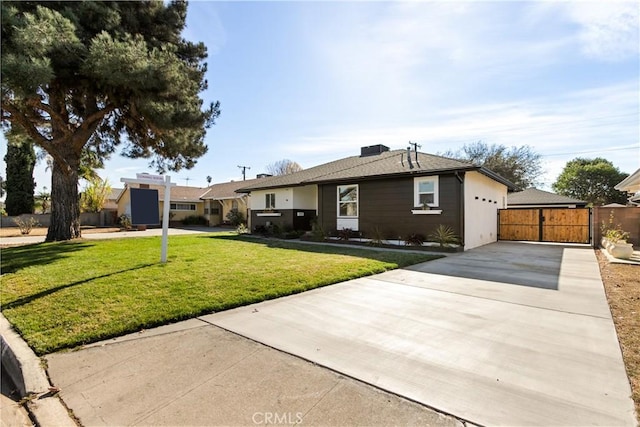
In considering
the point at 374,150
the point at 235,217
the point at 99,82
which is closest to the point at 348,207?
the point at 374,150

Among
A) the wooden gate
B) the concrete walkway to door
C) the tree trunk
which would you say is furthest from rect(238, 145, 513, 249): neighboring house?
the tree trunk

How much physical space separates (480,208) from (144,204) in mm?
16525

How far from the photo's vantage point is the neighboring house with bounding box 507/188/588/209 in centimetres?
1920

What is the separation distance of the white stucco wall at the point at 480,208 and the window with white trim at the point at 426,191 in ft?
3.18

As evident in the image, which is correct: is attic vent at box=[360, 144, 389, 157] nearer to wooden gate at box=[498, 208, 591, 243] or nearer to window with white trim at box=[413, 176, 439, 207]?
window with white trim at box=[413, 176, 439, 207]

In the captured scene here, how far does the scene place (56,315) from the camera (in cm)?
403

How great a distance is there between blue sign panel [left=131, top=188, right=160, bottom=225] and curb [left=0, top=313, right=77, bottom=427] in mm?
11634

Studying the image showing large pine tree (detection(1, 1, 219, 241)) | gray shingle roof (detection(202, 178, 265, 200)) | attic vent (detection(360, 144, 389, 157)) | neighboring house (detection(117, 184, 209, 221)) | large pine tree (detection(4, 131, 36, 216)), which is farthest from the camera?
neighboring house (detection(117, 184, 209, 221))

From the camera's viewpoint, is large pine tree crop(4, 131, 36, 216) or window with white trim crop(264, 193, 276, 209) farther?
large pine tree crop(4, 131, 36, 216)

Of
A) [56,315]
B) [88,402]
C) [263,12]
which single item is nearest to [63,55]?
[263,12]

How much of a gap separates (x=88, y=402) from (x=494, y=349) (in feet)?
11.7

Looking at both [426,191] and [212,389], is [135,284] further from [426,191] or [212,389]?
[426,191]

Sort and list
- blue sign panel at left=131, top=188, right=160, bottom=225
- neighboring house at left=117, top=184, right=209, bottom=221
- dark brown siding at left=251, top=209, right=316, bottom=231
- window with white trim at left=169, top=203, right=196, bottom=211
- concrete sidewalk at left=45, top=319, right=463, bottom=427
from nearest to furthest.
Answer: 1. concrete sidewalk at left=45, top=319, right=463, bottom=427
2. blue sign panel at left=131, top=188, right=160, bottom=225
3. dark brown siding at left=251, top=209, right=316, bottom=231
4. neighboring house at left=117, top=184, right=209, bottom=221
5. window with white trim at left=169, top=203, right=196, bottom=211

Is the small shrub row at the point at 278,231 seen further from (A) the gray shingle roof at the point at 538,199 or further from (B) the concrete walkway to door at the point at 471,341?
(A) the gray shingle roof at the point at 538,199
